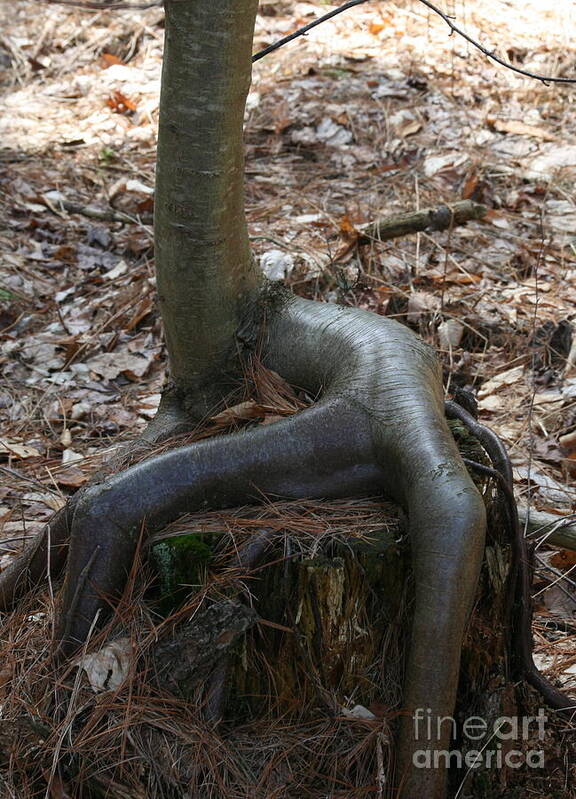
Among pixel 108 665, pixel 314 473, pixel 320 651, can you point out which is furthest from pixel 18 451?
pixel 320 651

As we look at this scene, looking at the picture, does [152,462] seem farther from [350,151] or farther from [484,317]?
[350,151]

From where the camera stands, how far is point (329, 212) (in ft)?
18.6

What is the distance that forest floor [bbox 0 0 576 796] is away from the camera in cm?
402

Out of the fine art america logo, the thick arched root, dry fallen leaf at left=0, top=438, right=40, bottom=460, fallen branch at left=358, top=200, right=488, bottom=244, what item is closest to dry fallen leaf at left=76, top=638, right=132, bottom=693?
the thick arched root

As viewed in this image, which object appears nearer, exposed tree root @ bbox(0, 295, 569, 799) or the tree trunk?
exposed tree root @ bbox(0, 295, 569, 799)

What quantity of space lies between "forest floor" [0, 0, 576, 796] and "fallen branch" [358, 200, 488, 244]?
10 cm

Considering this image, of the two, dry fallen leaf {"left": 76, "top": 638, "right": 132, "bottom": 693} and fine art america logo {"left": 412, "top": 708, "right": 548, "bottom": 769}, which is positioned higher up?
dry fallen leaf {"left": 76, "top": 638, "right": 132, "bottom": 693}

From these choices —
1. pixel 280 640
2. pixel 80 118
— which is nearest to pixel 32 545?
pixel 280 640

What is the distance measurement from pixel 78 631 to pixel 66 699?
20 cm

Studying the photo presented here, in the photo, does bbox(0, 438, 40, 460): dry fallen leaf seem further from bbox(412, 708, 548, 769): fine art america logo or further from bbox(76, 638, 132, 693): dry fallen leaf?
Answer: bbox(412, 708, 548, 769): fine art america logo

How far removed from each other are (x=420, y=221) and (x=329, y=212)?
942 mm

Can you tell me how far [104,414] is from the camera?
425 cm

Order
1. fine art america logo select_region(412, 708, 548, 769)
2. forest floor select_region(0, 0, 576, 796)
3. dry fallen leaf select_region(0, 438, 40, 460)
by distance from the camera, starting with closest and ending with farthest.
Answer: fine art america logo select_region(412, 708, 548, 769) < dry fallen leaf select_region(0, 438, 40, 460) < forest floor select_region(0, 0, 576, 796)

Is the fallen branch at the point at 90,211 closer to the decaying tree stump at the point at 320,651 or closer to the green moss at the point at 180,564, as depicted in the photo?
the green moss at the point at 180,564
